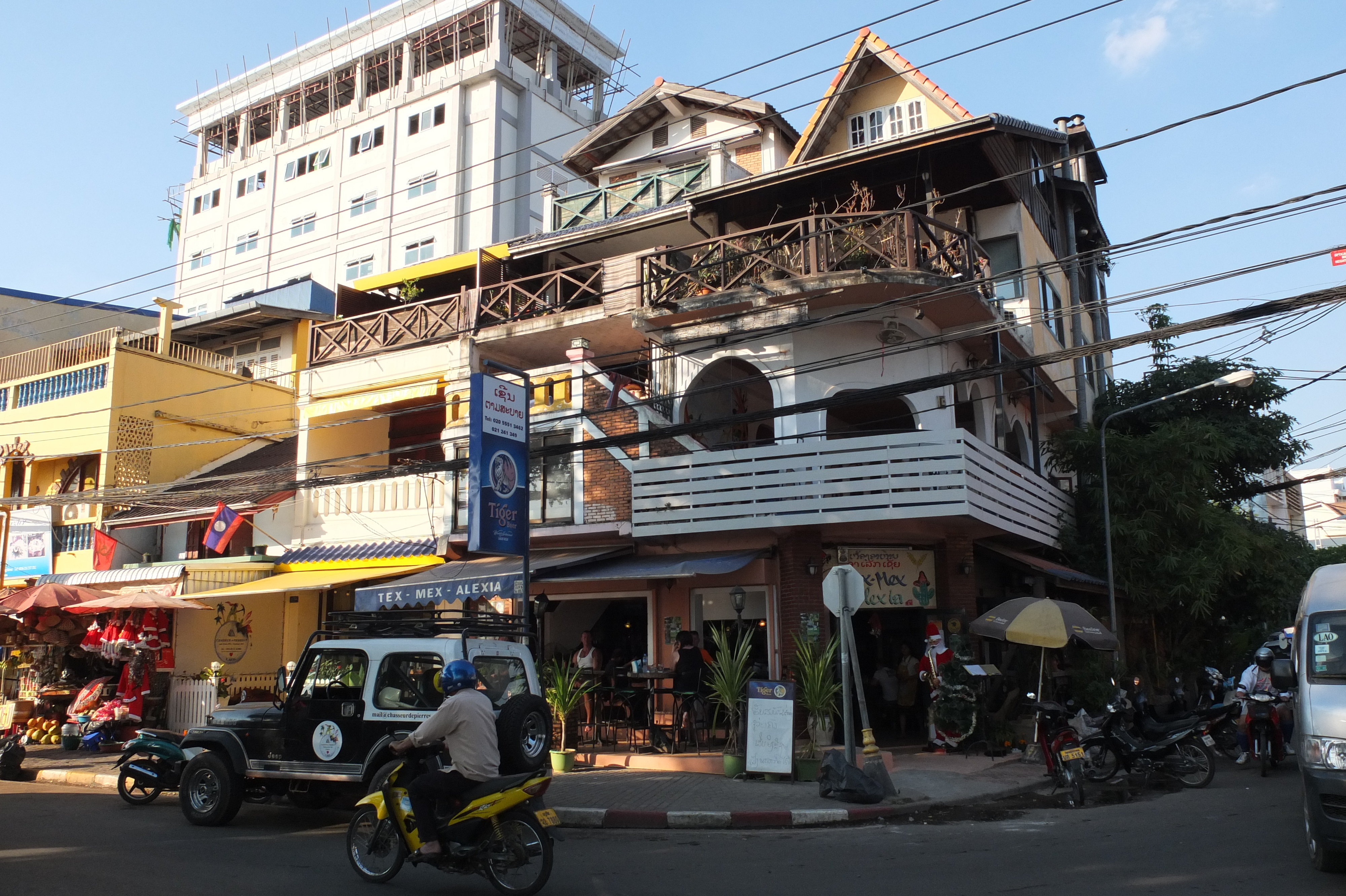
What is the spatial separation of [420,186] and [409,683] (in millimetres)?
42140

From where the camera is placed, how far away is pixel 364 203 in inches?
1969

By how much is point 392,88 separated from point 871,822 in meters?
49.8

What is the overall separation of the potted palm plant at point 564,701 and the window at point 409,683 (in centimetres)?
459

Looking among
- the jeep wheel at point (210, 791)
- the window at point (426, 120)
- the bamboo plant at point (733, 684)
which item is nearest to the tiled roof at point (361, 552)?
the bamboo plant at point (733, 684)

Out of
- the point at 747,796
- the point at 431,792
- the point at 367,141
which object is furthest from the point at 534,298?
the point at 367,141

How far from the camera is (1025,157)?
69.3 feet

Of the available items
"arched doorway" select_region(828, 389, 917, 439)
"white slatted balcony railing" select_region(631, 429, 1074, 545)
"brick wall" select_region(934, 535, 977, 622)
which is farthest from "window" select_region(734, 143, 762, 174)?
"brick wall" select_region(934, 535, 977, 622)

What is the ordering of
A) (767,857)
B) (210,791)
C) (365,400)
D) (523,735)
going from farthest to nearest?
1. (365,400)
2. (210,791)
3. (767,857)
4. (523,735)

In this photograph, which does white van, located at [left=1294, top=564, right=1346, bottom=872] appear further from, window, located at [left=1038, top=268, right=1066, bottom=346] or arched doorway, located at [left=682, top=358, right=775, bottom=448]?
window, located at [left=1038, top=268, right=1066, bottom=346]

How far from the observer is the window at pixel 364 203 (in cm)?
4953

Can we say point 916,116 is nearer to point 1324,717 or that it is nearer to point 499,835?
point 1324,717

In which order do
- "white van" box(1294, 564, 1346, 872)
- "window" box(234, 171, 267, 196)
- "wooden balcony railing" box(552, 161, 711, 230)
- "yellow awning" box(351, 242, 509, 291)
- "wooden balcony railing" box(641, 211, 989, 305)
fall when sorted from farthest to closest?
"window" box(234, 171, 267, 196) → "yellow awning" box(351, 242, 509, 291) → "wooden balcony railing" box(552, 161, 711, 230) → "wooden balcony railing" box(641, 211, 989, 305) → "white van" box(1294, 564, 1346, 872)

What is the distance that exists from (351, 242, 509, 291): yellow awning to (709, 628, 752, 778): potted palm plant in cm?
1203

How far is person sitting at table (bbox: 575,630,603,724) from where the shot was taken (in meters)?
16.0
